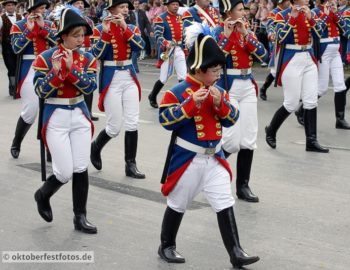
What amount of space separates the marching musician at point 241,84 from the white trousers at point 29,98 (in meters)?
2.72

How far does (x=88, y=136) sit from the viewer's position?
7504 mm

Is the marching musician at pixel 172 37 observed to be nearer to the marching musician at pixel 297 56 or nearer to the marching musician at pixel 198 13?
the marching musician at pixel 198 13

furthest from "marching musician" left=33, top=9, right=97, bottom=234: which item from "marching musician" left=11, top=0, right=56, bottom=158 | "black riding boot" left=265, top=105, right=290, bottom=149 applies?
"black riding boot" left=265, top=105, right=290, bottom=149

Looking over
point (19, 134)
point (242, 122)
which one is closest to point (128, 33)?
point (242, 122)

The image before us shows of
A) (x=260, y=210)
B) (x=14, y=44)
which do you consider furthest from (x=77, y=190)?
(x=14, y=44)

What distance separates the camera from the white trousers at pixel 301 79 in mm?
10891

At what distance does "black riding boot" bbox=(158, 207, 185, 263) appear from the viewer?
6.62 m

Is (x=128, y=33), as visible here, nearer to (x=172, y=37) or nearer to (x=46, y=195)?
(x=46, y=195)

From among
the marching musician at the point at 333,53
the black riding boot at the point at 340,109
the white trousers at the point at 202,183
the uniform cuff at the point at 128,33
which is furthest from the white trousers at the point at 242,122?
the black riding boot at the point at 340,109

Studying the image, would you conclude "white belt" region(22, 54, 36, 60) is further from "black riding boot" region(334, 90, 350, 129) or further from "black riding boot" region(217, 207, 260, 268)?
"black riding boot" region(217, 207, 260, 268)

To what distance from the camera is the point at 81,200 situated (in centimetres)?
746

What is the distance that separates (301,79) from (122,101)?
2.41 m

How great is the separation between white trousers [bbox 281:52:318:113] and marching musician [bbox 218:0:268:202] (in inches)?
88.0

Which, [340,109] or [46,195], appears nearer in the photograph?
[46,195]
